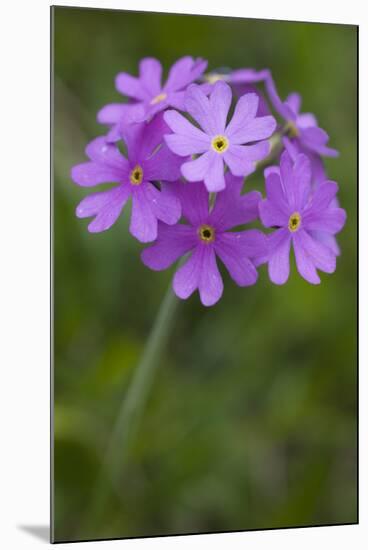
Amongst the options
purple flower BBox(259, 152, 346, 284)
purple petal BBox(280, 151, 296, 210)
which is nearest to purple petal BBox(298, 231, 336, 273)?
purple flower BBox(259, 152, 346, 284)

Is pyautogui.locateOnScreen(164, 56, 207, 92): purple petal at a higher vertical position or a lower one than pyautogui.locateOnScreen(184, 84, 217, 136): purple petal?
higher

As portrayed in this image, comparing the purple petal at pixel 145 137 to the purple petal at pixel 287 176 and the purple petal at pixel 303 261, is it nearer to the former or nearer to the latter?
the purple petal at pixel 287 176

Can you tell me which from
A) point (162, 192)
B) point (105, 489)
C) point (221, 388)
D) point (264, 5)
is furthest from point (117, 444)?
point (264, 5)

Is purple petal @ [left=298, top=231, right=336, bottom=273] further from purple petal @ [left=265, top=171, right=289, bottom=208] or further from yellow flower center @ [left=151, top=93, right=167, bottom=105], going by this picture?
yellow flower center @ [left=151, top=93, right=167, bottom=105]

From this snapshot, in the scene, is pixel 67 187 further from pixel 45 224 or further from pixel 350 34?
pixel 350 34

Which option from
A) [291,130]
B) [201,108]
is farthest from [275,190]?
[291,130]
